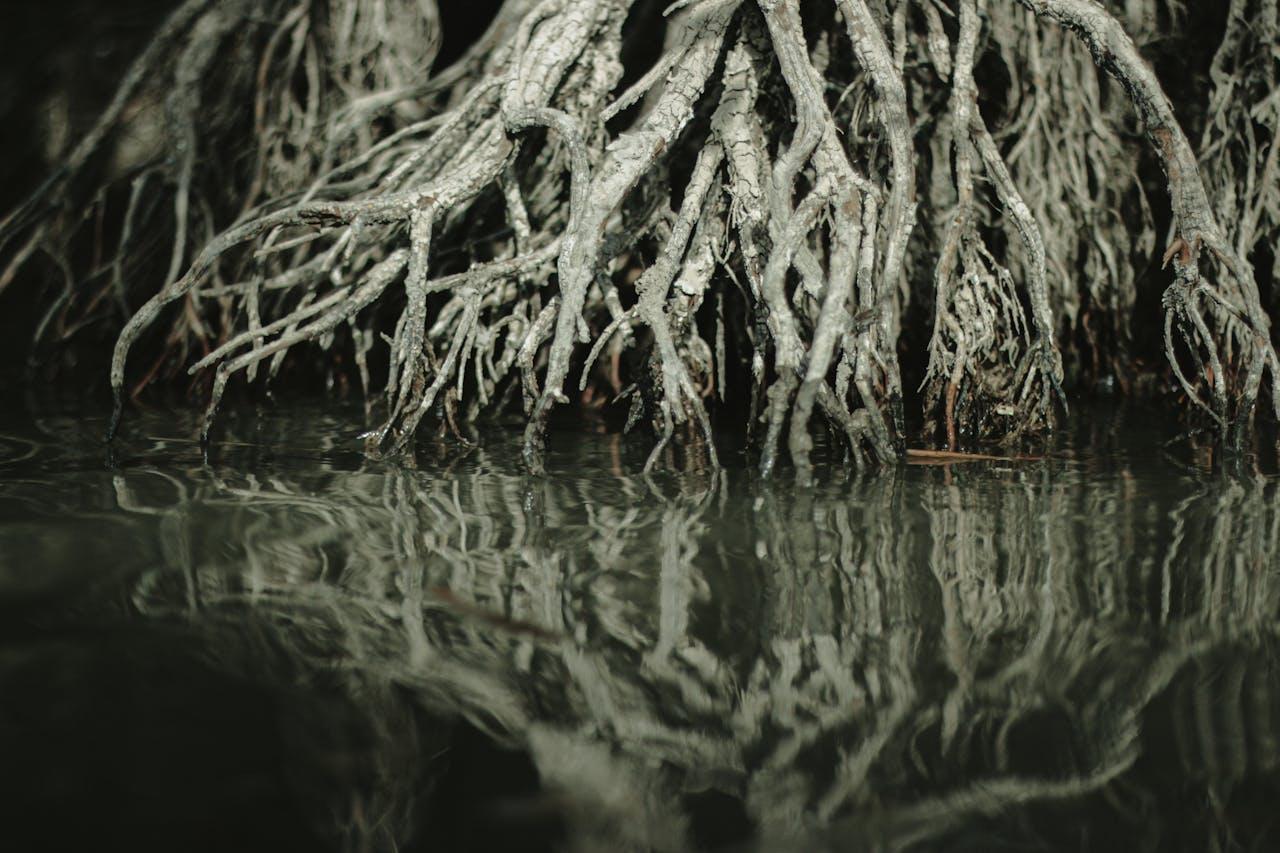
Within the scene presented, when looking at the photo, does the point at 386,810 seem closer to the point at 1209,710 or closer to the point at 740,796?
the point at 740,796

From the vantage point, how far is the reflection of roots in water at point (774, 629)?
129 cm

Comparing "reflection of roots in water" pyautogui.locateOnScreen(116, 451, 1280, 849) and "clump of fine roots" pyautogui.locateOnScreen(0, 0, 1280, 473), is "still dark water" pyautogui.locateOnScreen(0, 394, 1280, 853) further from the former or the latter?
"clump of fine roots" pyautogui.locateOnScreen(0, 0, 1280, 473)

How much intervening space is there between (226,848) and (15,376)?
162 inches

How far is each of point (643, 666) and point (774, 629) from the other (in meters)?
0.21

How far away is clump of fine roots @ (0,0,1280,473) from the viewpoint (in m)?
2.89

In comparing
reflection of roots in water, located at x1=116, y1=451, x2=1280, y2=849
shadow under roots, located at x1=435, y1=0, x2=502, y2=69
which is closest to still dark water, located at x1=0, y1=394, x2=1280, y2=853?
reflection of roots in water, located at x1=116, y1=451, x2=1280, y2=849

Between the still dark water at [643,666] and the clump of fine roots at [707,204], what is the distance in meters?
0.48

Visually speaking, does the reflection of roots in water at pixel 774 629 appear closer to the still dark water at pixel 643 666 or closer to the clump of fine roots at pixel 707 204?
the still dark water at pixel 643 666

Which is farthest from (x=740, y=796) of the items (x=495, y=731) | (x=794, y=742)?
(x=495, y=731)

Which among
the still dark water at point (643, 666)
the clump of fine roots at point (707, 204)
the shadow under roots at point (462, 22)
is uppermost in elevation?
the shadow under roots at point (462, 22)

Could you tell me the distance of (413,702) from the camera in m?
1.44

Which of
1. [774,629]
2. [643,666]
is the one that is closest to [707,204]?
[774,629]

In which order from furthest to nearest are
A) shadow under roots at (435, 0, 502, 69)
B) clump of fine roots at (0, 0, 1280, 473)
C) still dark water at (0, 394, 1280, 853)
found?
1. shadow under roots at (435, 0, 502, 69)
2. clump of fine roots at (0, 0, 1280, 473)
3. still dark water at (0, 394, 1280, 853)

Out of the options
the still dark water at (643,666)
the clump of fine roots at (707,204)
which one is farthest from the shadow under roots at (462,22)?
the still dark water at (643,666)
